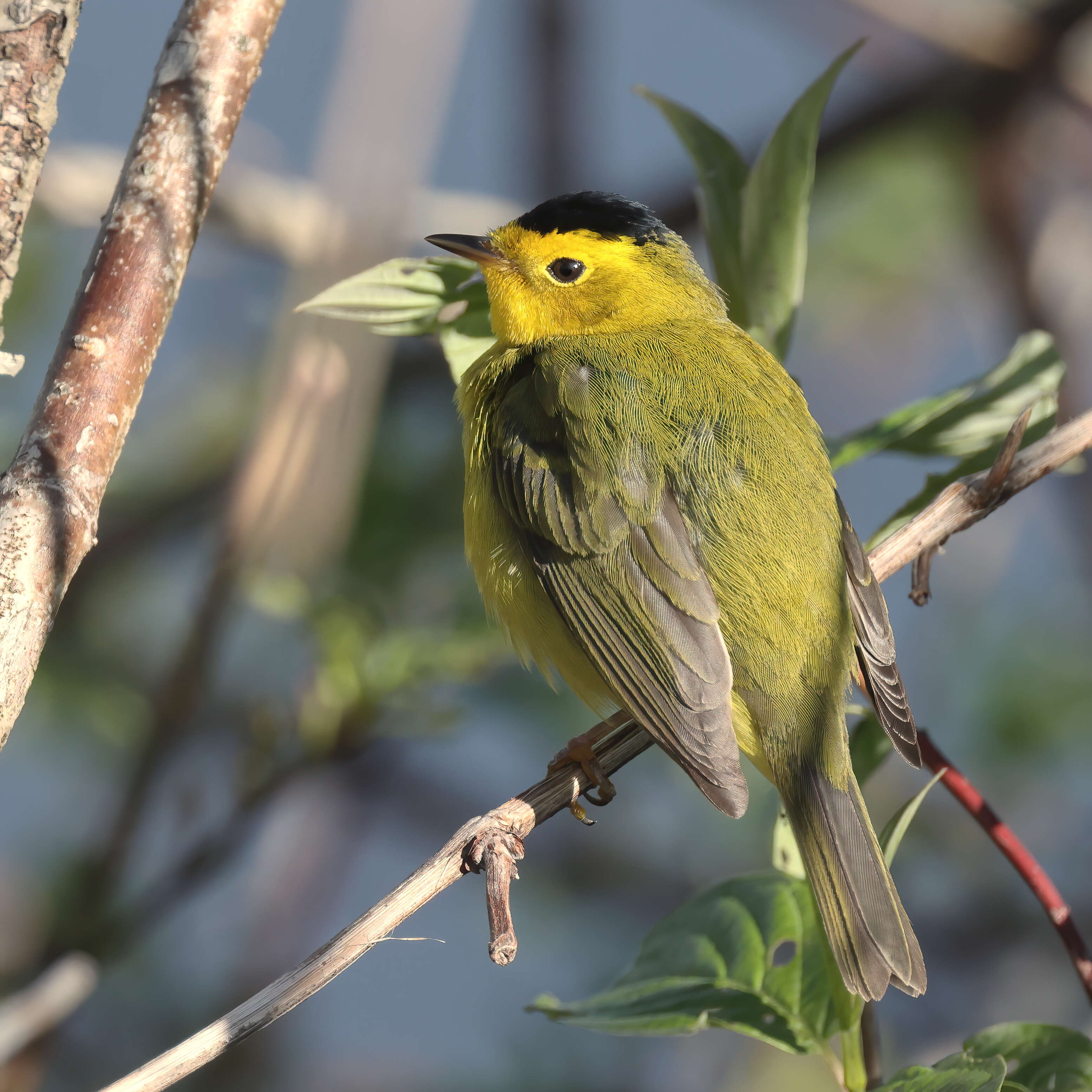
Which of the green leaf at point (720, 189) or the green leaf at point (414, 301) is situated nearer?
the green leaf at point (414, 301)

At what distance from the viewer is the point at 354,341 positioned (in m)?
3.50

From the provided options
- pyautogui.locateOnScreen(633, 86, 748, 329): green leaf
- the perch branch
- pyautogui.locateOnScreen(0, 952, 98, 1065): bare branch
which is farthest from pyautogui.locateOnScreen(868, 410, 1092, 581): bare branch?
pyautogui.locateOnScreen(0, 952, 98, 1065): bare branch

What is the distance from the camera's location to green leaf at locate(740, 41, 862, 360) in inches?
98.1

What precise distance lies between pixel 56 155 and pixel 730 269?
2.66 metres

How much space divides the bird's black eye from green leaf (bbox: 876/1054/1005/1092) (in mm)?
2057

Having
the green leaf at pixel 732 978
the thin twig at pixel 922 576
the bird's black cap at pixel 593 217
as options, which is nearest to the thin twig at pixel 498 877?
the green leaf at pixel 732 978

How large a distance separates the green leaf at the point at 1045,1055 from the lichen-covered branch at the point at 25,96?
209cm

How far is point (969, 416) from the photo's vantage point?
262cm

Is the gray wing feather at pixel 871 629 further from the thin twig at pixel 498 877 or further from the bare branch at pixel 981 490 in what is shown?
the thin twig at pixel 498 877

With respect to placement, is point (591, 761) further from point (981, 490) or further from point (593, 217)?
point (593, 217)

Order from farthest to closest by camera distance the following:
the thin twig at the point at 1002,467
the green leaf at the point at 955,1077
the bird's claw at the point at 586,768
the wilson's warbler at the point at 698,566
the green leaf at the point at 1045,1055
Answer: the bird's claw at the point at 586,768
the wilson's warbler at the point at 698,566
the thin twig at the point at 1002,467
the green leaf at the point at 1045,1055
the green leaf at the point at 955,1077

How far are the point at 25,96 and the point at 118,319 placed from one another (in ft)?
1.30

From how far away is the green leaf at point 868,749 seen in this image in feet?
8.55

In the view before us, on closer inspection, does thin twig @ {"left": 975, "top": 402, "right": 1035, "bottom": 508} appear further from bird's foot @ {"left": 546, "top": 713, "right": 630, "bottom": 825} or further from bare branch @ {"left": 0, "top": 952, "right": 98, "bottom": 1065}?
bare branch @ {"left": 0, "top": 952, "right": 98, "bottom": 1065}
